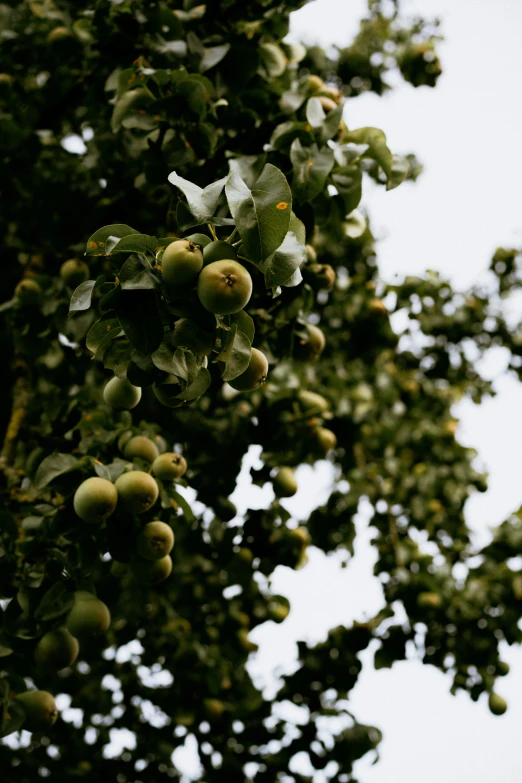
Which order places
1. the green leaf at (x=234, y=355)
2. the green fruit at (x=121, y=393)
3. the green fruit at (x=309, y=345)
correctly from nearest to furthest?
the green leaf at (x=234, y=355) → the green fruit at (x=121, y=393) → the green fruit at (x=309, y=345)

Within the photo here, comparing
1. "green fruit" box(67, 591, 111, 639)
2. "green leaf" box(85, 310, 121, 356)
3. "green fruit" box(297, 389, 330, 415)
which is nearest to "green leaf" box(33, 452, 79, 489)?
"green fruit" box(67, 591, 111, 639)

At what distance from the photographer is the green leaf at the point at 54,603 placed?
66.8 inches

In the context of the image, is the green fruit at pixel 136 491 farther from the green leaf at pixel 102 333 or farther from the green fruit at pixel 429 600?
the green fruit at pixel 429 600

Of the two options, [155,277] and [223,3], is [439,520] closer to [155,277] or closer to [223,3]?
[223,3]

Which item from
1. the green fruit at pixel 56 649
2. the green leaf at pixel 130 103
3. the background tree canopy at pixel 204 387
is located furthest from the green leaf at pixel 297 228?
the green fruit at pixel 56 649

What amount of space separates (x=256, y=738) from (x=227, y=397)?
1.49 metres

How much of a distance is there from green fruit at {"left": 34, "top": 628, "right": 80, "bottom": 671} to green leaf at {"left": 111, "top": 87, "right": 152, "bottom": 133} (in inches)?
58.0

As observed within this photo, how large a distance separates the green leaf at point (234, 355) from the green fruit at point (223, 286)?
9 cm

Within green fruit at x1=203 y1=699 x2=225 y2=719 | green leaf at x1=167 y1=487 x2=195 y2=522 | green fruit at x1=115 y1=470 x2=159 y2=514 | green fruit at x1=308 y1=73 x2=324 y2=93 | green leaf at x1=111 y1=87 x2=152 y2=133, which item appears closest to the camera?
green fruit at x1=115 y1=470 x2=159 y2=514

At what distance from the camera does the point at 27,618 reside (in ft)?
5.77

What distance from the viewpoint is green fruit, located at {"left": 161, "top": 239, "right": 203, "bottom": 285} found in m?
1.09

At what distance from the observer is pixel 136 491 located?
1.64 metres

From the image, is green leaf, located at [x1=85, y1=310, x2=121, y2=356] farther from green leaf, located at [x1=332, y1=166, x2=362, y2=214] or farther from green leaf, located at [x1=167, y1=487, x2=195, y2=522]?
green leaf, located at [x1=332, y1=166, x2=362, y2=214]

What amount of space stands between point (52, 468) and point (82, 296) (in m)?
0.68
